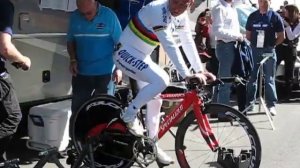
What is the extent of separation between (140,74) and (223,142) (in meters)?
1.02

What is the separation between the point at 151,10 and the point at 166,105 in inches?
51.9

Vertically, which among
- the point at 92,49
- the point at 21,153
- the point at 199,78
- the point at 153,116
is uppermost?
the point at 92,49

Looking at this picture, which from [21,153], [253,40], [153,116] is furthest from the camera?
[253,40]

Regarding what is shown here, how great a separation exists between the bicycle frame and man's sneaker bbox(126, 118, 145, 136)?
0.18 metres

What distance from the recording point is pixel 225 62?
313 inches

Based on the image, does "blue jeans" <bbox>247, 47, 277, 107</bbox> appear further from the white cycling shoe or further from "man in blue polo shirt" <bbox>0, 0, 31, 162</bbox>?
"man in blue polo shirt" <bbox>0, 0, 31, 162</bbox>

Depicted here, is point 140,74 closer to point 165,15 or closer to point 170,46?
point 170,46

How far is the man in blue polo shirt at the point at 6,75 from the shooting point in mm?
3826

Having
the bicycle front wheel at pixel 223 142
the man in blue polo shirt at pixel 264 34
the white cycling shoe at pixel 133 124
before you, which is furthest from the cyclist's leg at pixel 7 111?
the man in blue polo shirt at pixel 264 34

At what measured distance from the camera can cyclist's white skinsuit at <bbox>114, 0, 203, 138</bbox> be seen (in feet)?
15.1

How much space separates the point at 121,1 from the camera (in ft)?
23.5

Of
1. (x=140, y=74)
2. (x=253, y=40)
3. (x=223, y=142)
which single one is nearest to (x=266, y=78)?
(x=253, y=40)

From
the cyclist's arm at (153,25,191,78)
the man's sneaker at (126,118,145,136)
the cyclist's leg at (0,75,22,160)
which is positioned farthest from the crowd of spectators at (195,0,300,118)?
the cyclist's leg at (0,75,22,160)

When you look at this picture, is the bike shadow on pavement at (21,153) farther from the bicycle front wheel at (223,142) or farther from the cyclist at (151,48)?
the bicycle front wheel at (223,142)
